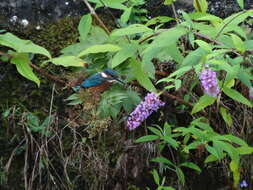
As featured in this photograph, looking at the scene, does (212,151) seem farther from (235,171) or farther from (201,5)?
(201,5)

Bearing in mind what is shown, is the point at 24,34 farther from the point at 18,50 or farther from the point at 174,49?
the point at 174,49

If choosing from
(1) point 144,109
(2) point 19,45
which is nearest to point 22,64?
(2) point 19,45

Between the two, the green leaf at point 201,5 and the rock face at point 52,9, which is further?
the rock face at point 52,9

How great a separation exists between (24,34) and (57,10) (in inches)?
9.2

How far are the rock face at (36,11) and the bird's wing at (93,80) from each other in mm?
659

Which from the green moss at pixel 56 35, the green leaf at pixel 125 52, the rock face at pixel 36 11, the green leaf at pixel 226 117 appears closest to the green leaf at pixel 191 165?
the green leaf at pixel 226 117

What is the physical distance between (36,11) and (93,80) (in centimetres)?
75

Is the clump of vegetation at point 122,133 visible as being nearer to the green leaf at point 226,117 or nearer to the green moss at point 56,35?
the green leaf at point 226,117

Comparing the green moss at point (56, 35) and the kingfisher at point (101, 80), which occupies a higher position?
the kingfisher at point (101, 80)

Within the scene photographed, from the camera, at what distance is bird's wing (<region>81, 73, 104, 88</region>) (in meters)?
2.01

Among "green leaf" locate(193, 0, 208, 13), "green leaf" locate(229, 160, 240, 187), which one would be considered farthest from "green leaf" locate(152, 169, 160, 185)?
"green leaf" locate(193, 0, 208, 13)

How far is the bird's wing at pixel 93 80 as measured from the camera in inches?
79.1

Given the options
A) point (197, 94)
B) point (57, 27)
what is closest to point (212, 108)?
point (197, 94)

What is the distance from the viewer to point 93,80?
6.63 feet
